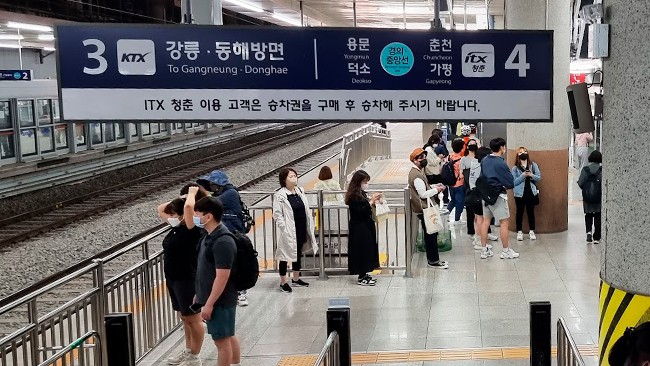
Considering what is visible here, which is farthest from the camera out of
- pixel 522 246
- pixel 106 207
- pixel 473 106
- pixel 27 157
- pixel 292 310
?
pixel 27 157

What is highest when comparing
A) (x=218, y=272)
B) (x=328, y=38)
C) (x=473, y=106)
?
(x=328, y=38)

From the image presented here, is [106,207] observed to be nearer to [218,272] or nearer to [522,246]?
[522,246]

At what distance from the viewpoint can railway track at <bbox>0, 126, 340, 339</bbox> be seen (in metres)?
10.4

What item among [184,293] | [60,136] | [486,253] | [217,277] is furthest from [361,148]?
[217,277]

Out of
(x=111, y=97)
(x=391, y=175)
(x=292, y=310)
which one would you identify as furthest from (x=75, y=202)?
(x=111, y=97)

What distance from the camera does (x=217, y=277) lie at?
20.5 feet

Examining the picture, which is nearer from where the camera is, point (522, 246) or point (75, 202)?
point (522, 246)

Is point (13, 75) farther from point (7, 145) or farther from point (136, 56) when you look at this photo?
point (136, 56)

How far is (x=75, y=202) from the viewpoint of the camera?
19578 mm

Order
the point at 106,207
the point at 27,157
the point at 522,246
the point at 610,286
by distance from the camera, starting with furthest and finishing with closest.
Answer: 1. the point at 27,157
2. the point at 106,207
3. the point at 522,246
4. the point at 610,286

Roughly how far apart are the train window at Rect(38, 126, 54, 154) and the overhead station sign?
15.8 metres

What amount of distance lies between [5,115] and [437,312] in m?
14.2

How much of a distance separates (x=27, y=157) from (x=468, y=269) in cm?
1359

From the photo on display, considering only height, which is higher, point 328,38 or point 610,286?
point 328,38
